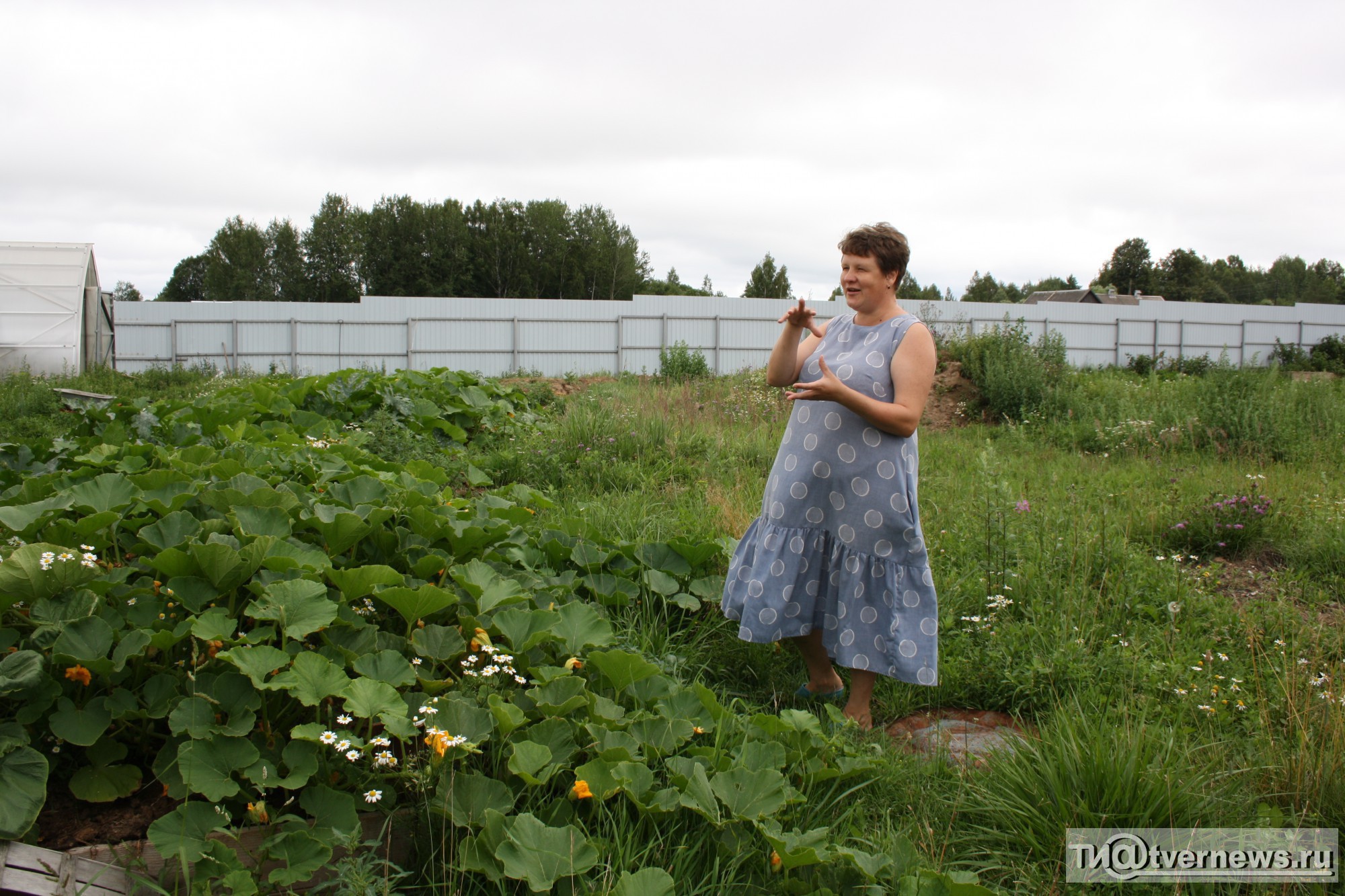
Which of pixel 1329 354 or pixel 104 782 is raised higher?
pixel 1329 354

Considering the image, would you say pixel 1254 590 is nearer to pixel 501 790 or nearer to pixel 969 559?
pixel 969 559

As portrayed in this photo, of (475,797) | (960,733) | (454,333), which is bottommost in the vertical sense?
(960,733)

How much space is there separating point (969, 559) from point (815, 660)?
1.39m

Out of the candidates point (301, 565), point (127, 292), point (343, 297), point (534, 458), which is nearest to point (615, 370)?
point (534, 458)

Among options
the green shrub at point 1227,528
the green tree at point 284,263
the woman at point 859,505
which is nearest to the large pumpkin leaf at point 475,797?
the woman at point 859,505

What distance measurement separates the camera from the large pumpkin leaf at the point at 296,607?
178 centimetres

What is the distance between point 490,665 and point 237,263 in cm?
5890

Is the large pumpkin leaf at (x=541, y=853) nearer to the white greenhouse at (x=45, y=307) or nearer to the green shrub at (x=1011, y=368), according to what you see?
the green shrub at (x=1011, y=368)

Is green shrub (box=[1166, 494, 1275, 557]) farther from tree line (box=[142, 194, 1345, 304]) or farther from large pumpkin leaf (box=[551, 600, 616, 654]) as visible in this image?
tree line (box=[142, 194, 1345, 304])

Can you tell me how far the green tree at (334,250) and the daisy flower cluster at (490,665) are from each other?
163 ft

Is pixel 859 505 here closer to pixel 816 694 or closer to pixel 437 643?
pixel 816 694

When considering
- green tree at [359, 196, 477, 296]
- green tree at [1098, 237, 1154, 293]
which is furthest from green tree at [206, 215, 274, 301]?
green tree at [1098, 237, 1154, 293]

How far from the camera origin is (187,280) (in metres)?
65.6

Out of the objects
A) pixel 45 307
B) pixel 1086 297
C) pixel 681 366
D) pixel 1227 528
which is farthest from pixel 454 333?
pixel 1086 297
